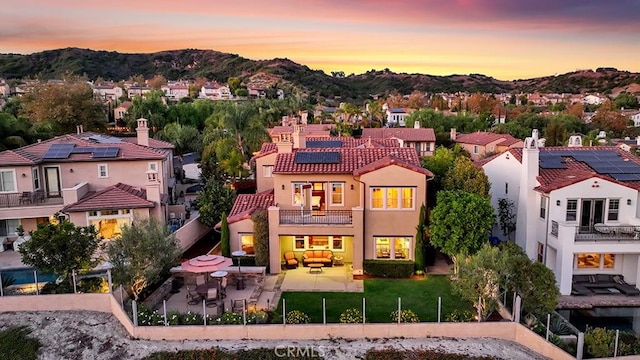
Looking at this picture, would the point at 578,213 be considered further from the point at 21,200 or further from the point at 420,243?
the point at 21,200

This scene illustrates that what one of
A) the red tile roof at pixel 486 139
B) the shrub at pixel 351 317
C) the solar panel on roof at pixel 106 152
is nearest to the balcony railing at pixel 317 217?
the shrub at pixel 351 317

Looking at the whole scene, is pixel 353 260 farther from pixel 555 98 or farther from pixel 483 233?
pixel 555 98

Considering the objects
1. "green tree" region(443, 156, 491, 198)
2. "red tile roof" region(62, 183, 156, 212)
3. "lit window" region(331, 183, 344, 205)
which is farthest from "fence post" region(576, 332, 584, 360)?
"red tile roof" region(62, 183, 156, 212)

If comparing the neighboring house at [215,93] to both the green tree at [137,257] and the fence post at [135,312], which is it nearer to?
the green tree at [137,257]

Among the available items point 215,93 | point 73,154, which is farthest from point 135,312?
point 215,93

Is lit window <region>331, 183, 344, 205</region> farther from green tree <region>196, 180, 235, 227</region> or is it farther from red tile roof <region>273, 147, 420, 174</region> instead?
green tree <region>196, 180, 235, 227</region>

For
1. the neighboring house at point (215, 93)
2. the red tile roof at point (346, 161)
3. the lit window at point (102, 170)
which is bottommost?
the lit window at point (102, 170)
